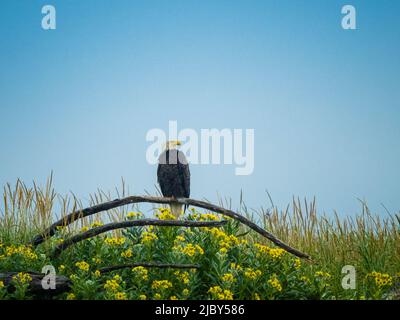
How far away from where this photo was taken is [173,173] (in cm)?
1058

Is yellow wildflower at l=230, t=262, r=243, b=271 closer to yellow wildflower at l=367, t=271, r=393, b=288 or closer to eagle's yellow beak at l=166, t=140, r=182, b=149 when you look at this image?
yellow wildflower at l=367, t=271, r=393, b=288

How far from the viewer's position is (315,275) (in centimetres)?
588

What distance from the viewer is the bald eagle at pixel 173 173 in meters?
10.6

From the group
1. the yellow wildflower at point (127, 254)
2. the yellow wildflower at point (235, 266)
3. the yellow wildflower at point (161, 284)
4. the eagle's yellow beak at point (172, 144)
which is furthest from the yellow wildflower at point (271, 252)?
the eagle's yellow beak at point (172, 144)

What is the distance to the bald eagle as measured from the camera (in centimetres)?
1060

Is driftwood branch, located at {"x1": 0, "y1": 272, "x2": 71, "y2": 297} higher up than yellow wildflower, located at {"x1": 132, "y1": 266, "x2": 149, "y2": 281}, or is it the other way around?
yellow wildflower, located at {"x1": 132, "y1": 266, "x2": 149, "y2": 281}

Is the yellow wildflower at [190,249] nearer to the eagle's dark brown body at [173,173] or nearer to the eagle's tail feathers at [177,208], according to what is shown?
the eagle's tail feathers at [177,208]

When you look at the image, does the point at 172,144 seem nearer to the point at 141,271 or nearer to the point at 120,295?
the point at 141,271

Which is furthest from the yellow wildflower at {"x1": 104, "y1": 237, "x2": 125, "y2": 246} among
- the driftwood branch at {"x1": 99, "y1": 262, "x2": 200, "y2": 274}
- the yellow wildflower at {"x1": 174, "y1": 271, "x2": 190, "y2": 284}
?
the yellow wildflower at {"x1": 174, "y1": 271, "x2": 190, "y2": 284}

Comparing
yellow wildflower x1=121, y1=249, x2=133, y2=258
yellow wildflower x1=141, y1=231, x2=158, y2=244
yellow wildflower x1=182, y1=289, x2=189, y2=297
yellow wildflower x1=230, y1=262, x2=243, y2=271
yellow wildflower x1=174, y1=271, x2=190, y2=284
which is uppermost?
yellow wildflower x1=141, y1=231, x2=158, y2=244

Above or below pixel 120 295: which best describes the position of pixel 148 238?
above

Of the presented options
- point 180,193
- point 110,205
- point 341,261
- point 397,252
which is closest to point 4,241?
point 110,205

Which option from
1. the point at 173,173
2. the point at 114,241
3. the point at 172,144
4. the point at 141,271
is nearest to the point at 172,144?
the point at 172,144
